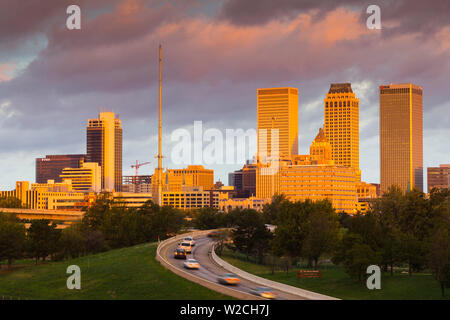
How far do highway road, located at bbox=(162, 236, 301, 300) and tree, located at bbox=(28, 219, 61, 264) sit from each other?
2644cm

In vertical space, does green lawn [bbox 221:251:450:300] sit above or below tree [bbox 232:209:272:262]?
below

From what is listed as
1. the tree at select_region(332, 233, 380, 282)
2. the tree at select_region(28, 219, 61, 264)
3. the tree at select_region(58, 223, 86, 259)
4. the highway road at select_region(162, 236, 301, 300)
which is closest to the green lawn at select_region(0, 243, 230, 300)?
the highway road at select_region(162, 236, 301, 300)

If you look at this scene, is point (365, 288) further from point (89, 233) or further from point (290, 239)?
point (89, 233)

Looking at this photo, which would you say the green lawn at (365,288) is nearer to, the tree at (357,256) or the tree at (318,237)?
the tree at (357,256)

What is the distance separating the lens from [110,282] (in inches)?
4284

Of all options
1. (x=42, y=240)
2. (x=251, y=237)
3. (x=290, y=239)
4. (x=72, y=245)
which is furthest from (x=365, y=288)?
(x=72, y=245)

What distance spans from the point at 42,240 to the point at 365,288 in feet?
243

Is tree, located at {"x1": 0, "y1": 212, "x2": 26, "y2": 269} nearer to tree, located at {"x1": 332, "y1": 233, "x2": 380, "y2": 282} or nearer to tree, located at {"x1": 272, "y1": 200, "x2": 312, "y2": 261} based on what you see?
tree, located at {"x1": 272, "y1": 200, "x2": 312, "y2": 261}

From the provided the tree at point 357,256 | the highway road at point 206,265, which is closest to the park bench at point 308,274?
the tree at point 357,256

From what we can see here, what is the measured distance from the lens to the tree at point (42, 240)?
490 feet

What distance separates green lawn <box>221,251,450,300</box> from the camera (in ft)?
315

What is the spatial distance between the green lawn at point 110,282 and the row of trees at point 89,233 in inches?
466
